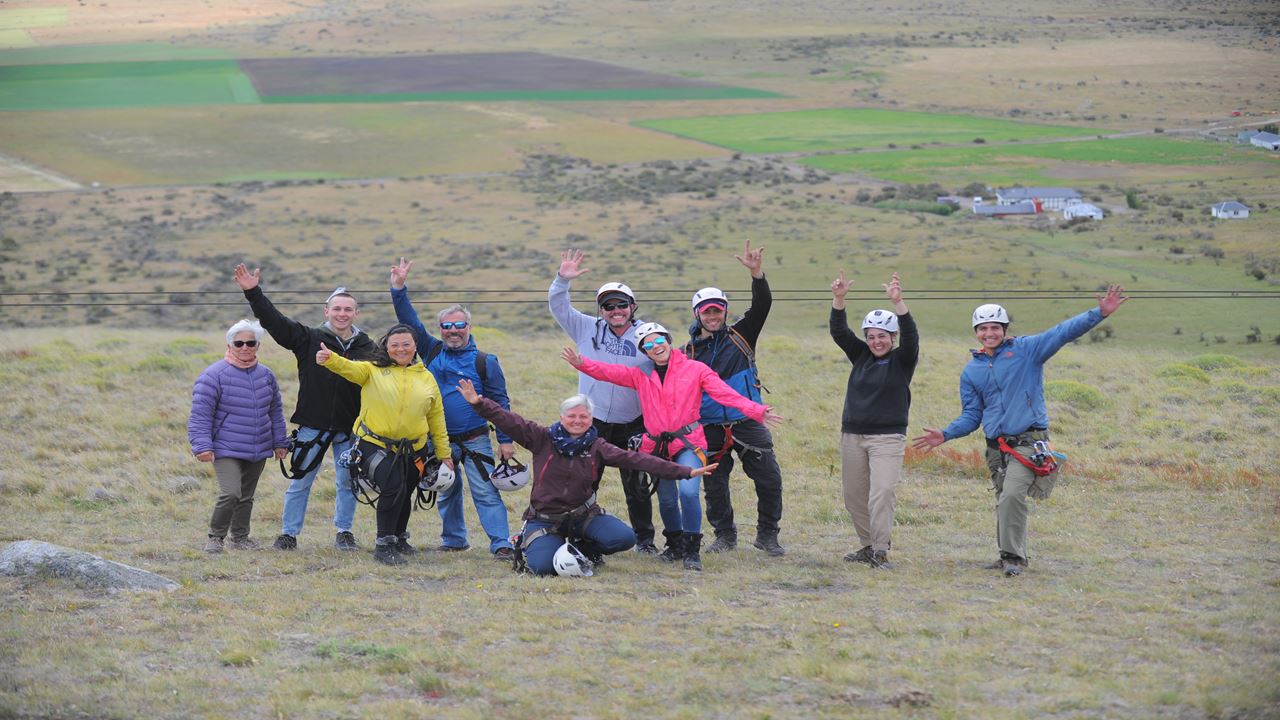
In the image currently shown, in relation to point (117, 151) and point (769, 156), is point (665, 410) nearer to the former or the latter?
point (769, 156)

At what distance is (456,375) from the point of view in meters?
9.68

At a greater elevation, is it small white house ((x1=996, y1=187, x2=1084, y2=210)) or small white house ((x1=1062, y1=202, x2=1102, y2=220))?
small white house ((x1=996, y1=187, x2=1084, y2=210))

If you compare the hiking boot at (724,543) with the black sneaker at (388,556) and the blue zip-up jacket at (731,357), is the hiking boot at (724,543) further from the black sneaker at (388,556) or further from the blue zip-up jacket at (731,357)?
the black sneaker at (388,556)

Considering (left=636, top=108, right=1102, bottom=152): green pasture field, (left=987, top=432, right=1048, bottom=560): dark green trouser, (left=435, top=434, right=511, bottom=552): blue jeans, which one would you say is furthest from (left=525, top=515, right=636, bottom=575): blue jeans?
(left=636, top=108, right=1102, bottom=152): green pasture field

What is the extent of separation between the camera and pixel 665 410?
366 inches

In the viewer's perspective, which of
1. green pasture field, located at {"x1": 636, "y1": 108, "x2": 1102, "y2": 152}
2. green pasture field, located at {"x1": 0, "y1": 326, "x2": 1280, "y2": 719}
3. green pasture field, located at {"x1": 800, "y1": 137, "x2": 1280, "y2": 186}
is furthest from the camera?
green pasture field, located at {"x1": 636, "y1": 108, "x2": 1102, "y2": 152}

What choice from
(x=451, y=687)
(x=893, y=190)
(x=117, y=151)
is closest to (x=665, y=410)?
(x=451, y=687)

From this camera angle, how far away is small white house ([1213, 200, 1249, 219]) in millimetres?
49656

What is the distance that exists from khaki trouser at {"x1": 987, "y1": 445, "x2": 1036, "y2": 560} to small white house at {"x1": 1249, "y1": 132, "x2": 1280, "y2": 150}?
57.9 metres

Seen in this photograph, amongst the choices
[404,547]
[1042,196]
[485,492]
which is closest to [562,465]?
[485,492]

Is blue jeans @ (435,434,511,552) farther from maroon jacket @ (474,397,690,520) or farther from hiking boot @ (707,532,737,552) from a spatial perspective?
hiking boot @ (707,532,737,552)

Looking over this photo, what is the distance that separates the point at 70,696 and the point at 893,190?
200 feet

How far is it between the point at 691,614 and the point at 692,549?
1456mm

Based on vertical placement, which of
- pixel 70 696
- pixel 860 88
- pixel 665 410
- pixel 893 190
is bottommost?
pixel 70 696
